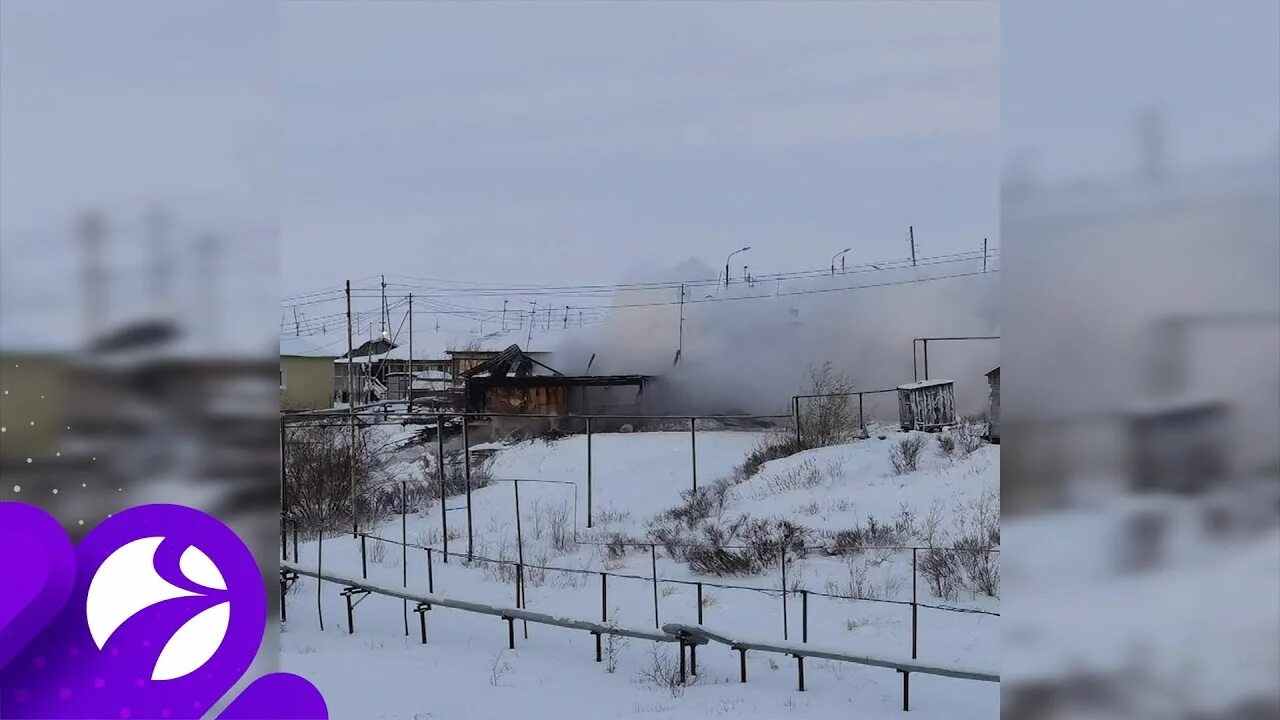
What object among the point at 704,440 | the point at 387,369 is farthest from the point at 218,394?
the point at 387,369

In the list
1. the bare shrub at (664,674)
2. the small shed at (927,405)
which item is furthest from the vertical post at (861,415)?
the bare shrub at (664,674)

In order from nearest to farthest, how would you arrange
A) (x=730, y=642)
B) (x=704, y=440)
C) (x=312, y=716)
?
(x=312, y=716) < (x=730, y=642) < (x=704, y=440)

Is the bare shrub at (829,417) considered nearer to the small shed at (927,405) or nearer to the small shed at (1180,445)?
the small shed at (927,405)

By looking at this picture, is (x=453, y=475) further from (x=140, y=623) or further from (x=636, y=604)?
(x=140, y=623)

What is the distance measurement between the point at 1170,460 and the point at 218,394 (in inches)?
50.1

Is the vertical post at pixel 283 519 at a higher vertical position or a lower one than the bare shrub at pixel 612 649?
higher

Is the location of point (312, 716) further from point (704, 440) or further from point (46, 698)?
point (704, 440)

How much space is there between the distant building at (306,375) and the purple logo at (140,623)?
17.7 meters

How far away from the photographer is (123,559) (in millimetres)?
1427

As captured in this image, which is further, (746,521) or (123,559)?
(746,521)

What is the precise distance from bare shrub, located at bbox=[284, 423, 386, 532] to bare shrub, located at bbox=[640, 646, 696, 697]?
5.45m

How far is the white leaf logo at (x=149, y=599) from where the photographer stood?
55.7 inches

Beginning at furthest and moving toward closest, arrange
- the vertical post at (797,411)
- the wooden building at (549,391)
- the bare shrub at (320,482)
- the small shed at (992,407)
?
the wooden building at (549,391), the vertical post at (797,411), the small shed at (992,407), the bare shrub at (320,482)

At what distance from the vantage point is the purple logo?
4.51ft
